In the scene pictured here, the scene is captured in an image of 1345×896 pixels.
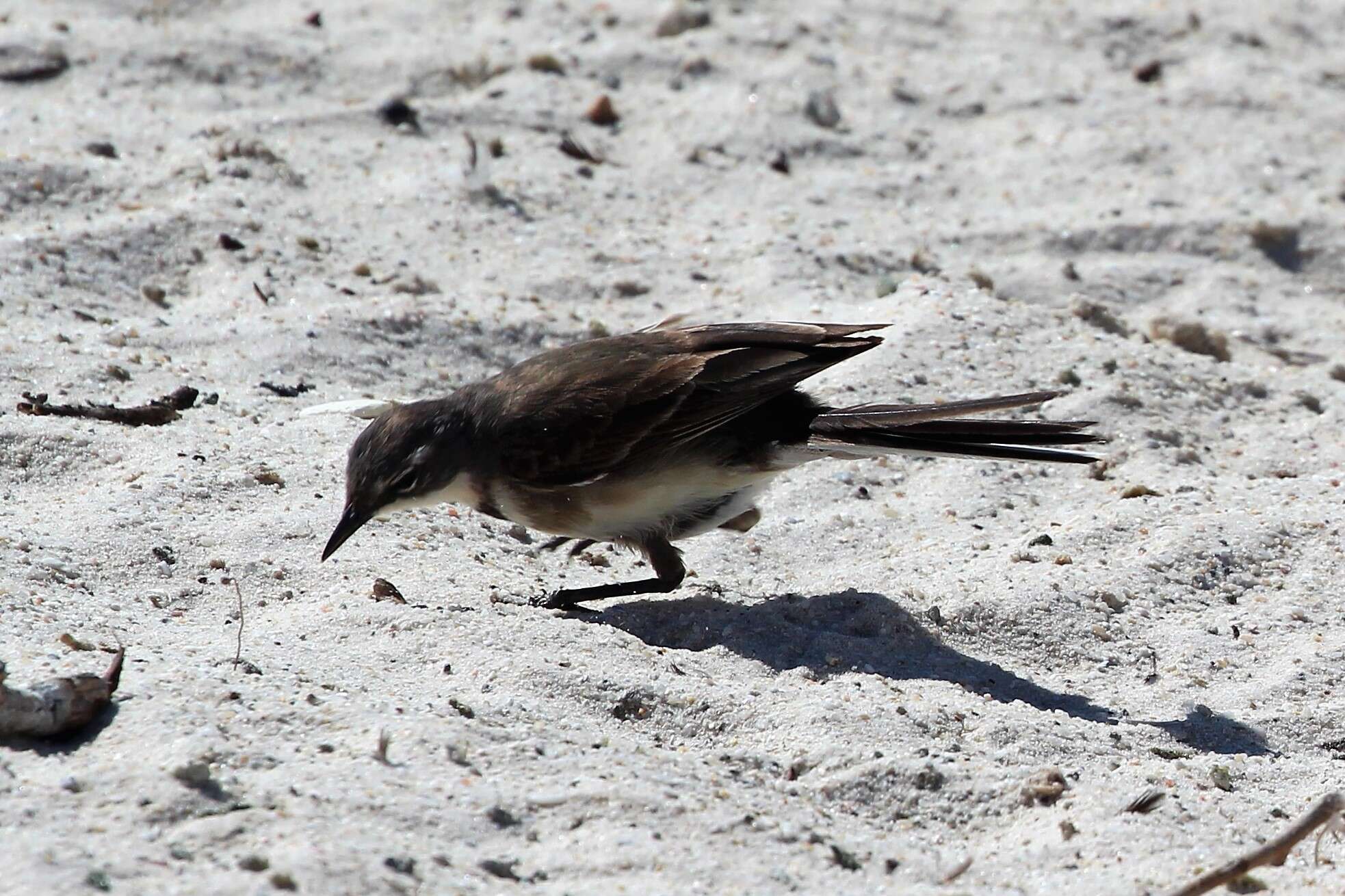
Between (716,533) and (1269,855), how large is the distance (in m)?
2.90

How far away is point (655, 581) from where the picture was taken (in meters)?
5.38

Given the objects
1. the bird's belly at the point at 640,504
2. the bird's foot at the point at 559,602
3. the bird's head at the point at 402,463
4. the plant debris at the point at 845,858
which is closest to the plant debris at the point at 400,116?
the bird's head at the point at 402,463

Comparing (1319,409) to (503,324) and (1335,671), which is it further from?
(503,324)

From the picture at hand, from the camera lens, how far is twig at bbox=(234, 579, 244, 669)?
4.25 metres

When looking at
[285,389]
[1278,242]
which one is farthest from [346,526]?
[1278,242]

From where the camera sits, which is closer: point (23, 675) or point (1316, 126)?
point (23, 675)

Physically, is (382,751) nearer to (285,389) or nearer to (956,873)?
(956,873)

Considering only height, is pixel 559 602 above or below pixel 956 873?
below

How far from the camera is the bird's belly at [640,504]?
212 inches

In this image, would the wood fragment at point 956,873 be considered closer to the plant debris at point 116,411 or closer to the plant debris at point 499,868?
the plant debris at point 499,868

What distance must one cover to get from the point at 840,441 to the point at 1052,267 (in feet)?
8.56

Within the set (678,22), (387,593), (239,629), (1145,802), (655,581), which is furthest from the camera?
(678,22)

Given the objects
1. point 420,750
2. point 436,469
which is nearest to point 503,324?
point 436,469

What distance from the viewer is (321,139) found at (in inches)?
316
